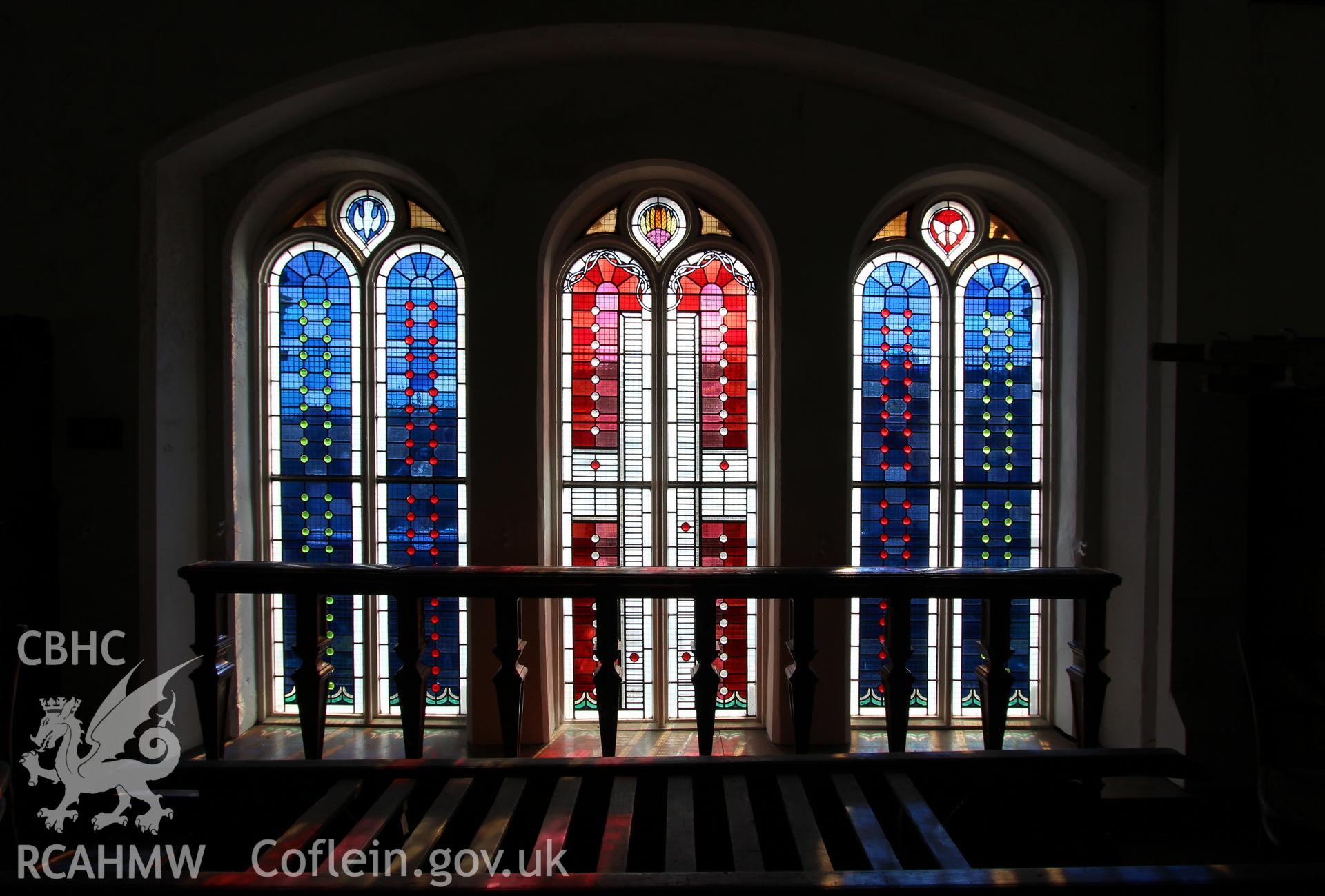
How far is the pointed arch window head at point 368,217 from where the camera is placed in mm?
3416

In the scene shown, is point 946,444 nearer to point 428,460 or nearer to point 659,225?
point 659,225

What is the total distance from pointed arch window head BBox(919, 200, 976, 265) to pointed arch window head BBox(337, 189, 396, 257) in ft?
8.45

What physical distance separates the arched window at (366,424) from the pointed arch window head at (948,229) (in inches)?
89.2

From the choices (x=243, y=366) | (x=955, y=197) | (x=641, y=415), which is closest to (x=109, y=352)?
(x=243, y=366)

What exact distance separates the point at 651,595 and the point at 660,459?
1649 mm

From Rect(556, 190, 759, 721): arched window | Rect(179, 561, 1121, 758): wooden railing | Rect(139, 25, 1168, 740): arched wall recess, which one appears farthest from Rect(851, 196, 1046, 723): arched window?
Rect(179, 561, 1121, 758): wooden railing

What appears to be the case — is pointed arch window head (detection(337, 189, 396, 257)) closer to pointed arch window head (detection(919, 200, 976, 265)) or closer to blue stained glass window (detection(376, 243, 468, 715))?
blue stained glass window (detection(376, 243, 468, 715))

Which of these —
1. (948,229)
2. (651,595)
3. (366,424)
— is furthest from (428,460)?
(948,229)

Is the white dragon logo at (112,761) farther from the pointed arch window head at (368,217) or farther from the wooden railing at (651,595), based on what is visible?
the pointed arch window head at (368,217)

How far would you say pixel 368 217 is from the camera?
3.42 m

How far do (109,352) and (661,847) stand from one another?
2.91m

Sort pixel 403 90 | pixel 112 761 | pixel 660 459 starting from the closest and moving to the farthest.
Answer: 1. pixel 112 761
2. pixel 403 90
3. pixel 660 459

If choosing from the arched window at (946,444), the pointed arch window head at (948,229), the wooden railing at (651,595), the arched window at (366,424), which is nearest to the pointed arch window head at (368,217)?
the arched window at (366,424)

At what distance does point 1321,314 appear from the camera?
118 inches
